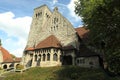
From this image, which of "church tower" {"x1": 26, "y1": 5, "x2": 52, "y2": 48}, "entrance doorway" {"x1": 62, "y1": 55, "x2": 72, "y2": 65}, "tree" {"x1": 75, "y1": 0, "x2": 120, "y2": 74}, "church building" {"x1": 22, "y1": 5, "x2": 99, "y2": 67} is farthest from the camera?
"church tower" {"x1": 26, "y1": 5, "x2": 52, "y2": 48}

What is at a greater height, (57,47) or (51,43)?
(51,43)

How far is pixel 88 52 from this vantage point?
45.2 m

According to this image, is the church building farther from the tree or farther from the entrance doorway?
the tree

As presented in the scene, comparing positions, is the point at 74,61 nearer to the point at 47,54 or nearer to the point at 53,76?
the point at 47,54

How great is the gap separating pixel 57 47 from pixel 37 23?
16.0m

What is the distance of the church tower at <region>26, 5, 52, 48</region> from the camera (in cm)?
5708

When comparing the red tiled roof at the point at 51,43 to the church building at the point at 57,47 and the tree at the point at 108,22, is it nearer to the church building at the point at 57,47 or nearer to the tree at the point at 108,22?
the church building at the point at 57,47

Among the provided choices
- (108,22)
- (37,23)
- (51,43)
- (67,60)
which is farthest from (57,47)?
(108,22)

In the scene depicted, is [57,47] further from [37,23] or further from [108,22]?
[108,22]

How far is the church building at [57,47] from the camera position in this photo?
150ft

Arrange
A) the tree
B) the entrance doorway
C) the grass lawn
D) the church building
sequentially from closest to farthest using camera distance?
the tree < the grass lawn < the church building < the entrance doorway

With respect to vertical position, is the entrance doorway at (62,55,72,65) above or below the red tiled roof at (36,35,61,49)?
below

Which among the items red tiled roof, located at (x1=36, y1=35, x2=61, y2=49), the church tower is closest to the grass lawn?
red tiled roof, located at (x1=36, y1=35, x2=61, y2=49)

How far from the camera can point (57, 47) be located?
47.3 m
